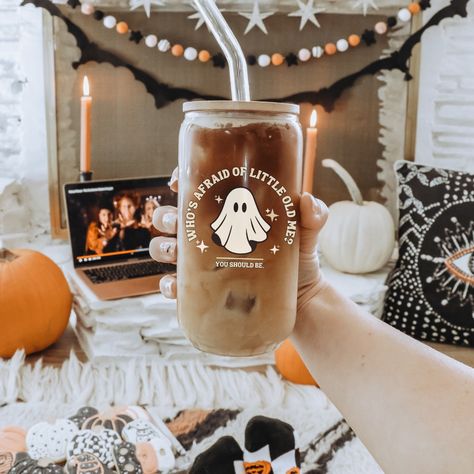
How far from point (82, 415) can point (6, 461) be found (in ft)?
0.57

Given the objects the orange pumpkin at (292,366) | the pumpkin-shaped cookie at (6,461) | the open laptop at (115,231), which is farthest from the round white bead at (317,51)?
the pumpkin-shaped cookie at (6,461)

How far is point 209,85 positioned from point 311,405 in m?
1.05

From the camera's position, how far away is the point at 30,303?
147 cm

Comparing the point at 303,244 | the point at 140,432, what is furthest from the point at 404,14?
the point at 140,432

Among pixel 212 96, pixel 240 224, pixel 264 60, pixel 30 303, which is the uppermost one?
pixel 264 60

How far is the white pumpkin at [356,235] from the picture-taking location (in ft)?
5.46

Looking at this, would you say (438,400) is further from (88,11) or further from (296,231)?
(88,11)

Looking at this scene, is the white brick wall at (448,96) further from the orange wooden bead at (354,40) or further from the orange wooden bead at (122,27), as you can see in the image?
the orange wooden bead at (122,27)

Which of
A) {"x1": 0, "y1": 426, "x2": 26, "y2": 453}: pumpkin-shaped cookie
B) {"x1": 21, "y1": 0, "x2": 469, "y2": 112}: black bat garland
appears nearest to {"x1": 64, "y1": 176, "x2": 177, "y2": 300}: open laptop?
{"x1": 21, "y1": 0, "x2": 469, "y2": 112}: black bat garland

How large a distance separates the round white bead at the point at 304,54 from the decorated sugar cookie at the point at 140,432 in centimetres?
118

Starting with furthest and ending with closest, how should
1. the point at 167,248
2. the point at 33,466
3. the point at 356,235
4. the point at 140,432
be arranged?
the point at 356,235
the point at 140,432
the point at 33,466
the point at 167,248

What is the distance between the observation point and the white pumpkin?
166cm

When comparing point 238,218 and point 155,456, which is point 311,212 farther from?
point 155,456

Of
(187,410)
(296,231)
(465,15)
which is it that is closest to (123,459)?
(187,410)
